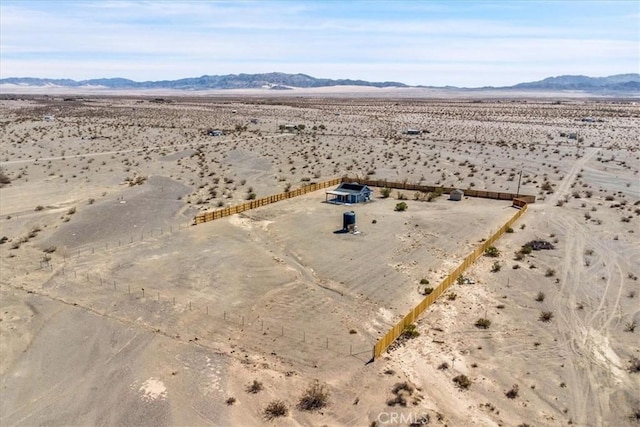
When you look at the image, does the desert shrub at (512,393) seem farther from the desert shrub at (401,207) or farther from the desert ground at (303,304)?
the desert shrub at (401,207)

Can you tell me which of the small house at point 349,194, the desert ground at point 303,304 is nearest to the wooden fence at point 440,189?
the desert ground at point 303,304

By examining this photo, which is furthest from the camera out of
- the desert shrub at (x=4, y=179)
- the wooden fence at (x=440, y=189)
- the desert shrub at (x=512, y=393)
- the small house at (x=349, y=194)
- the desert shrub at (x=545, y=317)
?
the desert shrub at (x=4, y=179)

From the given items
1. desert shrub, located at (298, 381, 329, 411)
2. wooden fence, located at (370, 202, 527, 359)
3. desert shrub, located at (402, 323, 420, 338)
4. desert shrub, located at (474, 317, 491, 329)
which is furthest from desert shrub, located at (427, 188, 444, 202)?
desert shrub, located at (298, 381, 329, 411)

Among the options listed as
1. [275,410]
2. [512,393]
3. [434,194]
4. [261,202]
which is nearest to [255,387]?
[275,410]

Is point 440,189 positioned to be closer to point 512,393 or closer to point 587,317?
point 587,317

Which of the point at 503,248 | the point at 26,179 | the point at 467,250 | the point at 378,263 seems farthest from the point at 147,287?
the point at 26,179

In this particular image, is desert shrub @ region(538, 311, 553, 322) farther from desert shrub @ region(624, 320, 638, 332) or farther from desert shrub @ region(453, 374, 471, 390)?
desert shrub @ region(453, 374, 471, 390)

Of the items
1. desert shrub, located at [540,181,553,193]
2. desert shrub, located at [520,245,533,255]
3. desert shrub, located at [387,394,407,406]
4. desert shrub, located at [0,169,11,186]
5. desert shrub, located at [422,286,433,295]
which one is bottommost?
desert shrub, located at [540,181,553,193]
